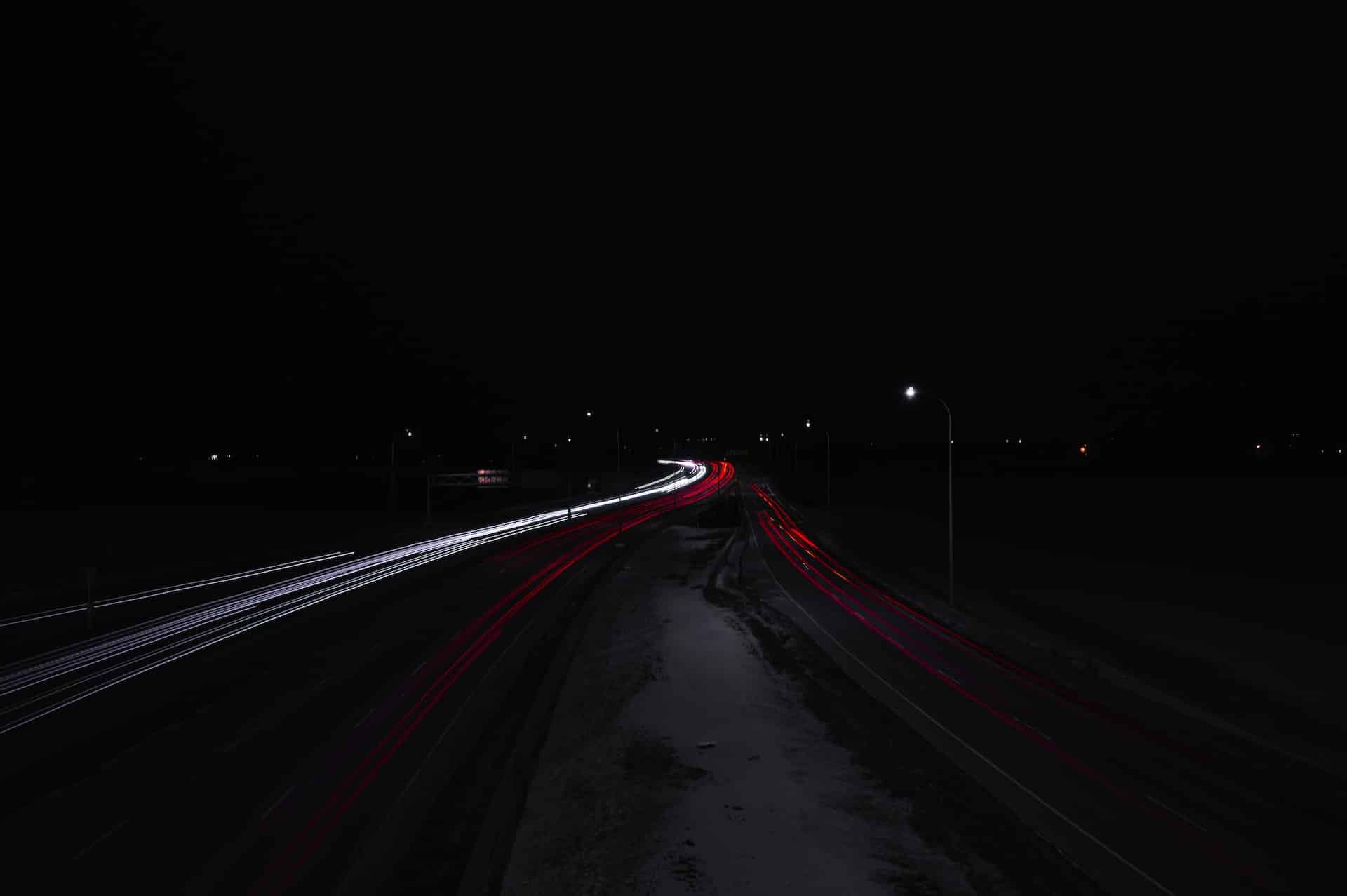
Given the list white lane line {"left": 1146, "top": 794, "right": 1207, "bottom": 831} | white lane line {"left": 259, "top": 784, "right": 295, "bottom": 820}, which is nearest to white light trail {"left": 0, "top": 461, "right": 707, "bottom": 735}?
white lane line {"left": 259, "top": 784, "right": 295, "bottom": 820}

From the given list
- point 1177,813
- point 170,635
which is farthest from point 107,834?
point 1177,813

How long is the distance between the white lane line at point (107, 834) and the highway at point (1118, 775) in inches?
533

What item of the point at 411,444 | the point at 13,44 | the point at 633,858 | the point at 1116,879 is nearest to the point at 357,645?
the point at 633,858

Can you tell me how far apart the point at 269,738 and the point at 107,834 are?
143 inches

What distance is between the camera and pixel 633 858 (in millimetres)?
9789

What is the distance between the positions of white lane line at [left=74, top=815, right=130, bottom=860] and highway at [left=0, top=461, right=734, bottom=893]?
0.08 ft

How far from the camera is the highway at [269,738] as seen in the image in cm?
983

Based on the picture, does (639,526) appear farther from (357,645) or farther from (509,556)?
(357,645)

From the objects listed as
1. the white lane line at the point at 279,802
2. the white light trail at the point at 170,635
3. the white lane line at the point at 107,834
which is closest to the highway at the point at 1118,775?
the white lane line at the point at 279,802

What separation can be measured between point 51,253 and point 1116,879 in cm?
4960

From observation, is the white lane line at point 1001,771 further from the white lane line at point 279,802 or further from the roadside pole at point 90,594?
the roadside pole at point 90,594

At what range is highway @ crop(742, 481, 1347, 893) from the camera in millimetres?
9805

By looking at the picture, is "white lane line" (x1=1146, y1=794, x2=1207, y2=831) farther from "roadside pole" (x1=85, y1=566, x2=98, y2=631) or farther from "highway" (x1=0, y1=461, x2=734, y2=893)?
"roadside pole" (x1=85, y1=566, x2=98, y2=631)

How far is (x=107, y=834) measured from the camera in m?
10.2
